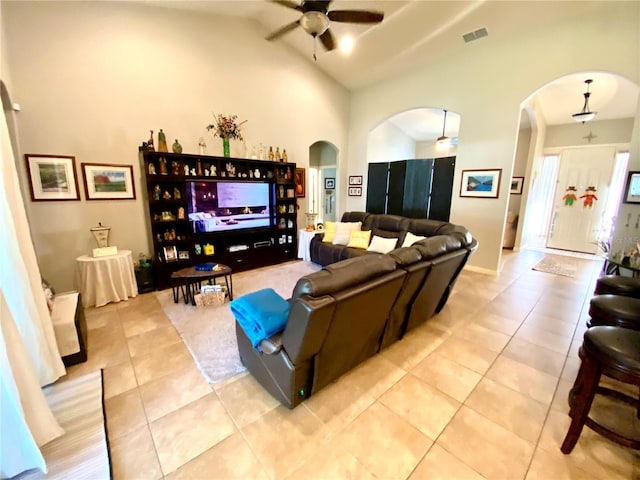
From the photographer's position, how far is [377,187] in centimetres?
598

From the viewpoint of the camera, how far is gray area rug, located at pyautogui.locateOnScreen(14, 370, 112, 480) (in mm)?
1396

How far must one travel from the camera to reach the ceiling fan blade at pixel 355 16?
2.81 metres

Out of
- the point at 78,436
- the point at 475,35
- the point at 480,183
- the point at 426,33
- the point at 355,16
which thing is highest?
the point at 426,33

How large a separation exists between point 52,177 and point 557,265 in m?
8.14

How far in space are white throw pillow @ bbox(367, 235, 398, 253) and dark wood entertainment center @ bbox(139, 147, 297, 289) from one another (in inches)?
65.3

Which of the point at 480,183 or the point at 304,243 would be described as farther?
the point at 304,243

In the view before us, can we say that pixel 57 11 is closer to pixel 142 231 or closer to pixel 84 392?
pixel 142 231

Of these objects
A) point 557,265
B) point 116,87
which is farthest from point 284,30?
point 557,265

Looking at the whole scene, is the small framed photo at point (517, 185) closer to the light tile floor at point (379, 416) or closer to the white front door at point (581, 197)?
the white front door at point (581, 197)

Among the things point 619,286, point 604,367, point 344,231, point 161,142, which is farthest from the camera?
point 344,231

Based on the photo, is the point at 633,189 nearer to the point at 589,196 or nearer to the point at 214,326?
the point at 589,196

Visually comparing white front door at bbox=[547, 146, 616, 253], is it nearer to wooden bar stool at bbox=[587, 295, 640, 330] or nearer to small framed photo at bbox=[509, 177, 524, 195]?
small framed photo at bbox=[509, 177, 524, 195]

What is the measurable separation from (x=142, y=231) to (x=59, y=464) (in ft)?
10.1

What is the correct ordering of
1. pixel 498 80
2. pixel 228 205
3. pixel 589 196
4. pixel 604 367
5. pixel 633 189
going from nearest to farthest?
pixel 604 367 < pixel 633 189 < pixel 498 80 < pixel 228 205 < pixel 589 196
